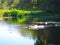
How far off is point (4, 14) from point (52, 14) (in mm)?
11309

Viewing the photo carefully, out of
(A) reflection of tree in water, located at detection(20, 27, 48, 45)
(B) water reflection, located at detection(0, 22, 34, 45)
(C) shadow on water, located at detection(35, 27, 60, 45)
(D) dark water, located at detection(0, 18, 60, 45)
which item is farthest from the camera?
(B) water reflection, located at detection(0, 22, 34, 45)

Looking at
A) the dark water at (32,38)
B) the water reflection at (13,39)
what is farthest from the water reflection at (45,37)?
the water reflection at (13,39)

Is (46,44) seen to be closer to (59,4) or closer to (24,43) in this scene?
(24,43)

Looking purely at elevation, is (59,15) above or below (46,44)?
below

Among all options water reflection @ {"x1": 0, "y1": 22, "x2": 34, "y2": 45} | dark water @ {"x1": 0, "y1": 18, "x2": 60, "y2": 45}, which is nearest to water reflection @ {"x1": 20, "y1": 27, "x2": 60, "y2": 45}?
dark water @ {"x1": 0, "y1": 18, "x2": 60, "y2": 45}

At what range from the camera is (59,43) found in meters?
13.8

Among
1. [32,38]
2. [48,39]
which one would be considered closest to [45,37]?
[32,38]

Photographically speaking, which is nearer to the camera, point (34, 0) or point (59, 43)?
point (59, 43)

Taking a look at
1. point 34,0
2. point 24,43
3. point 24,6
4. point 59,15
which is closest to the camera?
point 24,43

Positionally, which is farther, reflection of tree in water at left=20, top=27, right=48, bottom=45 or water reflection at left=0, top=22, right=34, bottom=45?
water reflection at left=0, top=22, right=34, bottom=45

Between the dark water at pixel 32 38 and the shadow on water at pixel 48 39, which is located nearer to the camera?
the shadow on water at pixel 48 39

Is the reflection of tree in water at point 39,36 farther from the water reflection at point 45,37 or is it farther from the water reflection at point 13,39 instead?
the water reflection at point 13,39

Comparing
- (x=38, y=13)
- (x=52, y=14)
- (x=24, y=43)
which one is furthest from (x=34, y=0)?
(x=24, y=43)

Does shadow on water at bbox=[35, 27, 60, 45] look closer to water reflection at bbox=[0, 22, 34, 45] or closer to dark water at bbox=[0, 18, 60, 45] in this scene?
dark water at bbox=[0, 18, 60, 45]
